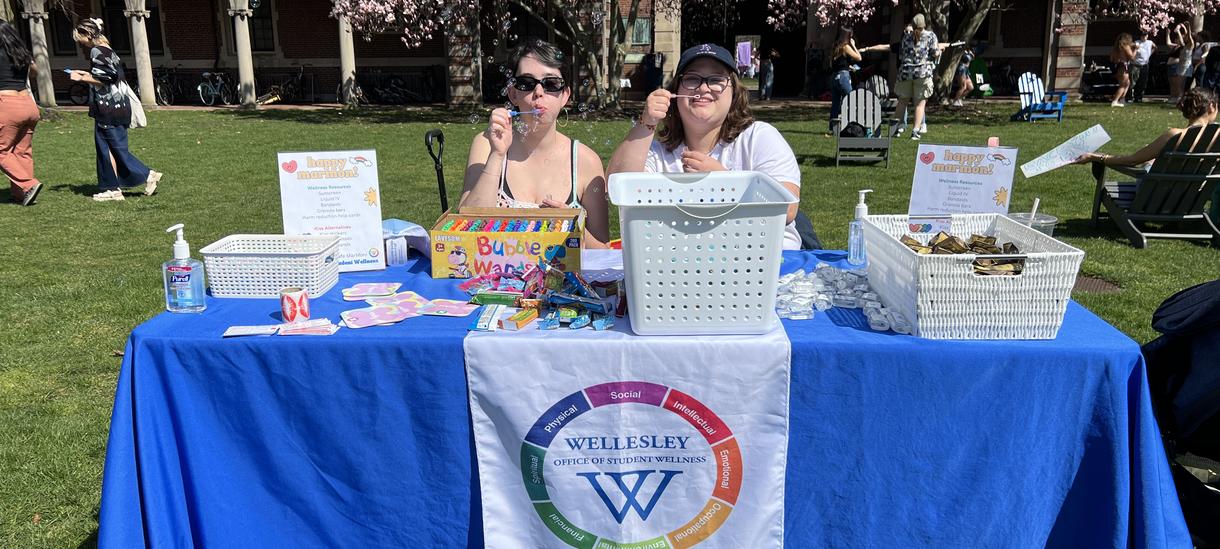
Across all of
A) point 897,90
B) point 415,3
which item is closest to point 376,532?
point 897,90

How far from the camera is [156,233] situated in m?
6.90

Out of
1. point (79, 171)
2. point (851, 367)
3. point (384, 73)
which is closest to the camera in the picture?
point (851, 367)

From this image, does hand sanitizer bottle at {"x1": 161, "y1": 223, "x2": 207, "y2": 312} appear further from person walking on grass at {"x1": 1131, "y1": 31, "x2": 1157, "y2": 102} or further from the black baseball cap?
person walking on grass at {"x1": 1131, "y1": 31, "x2": 1157, "y2": 102}

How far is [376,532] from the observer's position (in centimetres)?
215

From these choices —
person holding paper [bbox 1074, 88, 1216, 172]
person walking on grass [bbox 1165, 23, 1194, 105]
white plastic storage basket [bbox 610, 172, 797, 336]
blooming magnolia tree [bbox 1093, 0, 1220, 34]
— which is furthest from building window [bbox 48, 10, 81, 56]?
person walking on grass [bbox 1165, 23, 1194, 105]

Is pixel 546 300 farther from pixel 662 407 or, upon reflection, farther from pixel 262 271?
pixel 262 271

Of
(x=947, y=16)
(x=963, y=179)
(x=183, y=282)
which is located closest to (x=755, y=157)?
(x=963, y=179)

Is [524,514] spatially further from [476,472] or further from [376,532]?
[376,532]

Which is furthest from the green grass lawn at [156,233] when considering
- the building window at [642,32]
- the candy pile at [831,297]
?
the building window at [642,32]

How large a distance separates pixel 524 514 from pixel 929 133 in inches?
482

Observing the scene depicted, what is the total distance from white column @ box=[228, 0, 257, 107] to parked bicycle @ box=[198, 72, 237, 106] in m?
1.54

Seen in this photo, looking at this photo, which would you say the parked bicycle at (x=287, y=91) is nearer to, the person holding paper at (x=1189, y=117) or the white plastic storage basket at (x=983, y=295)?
the person holding paper at (x=1189, y=117)

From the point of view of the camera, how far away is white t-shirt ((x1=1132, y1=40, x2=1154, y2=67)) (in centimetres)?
1816

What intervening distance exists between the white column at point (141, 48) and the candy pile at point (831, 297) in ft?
72.1
